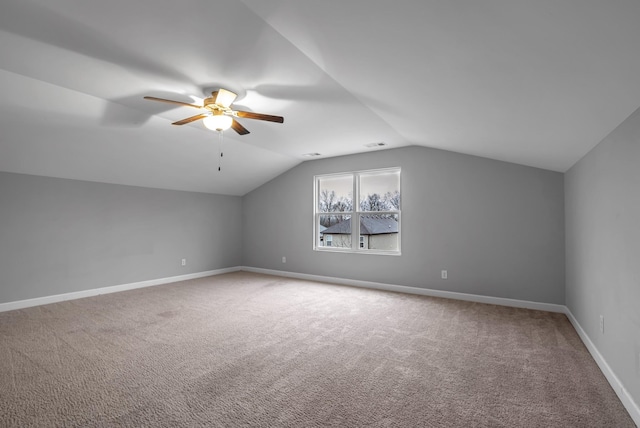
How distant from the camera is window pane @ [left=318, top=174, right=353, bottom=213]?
587 centimetres

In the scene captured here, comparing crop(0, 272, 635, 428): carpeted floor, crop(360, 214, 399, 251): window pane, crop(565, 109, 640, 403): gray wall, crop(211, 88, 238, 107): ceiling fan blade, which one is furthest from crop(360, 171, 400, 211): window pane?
crop(211, 88, 238, 107): ceiling fan blade

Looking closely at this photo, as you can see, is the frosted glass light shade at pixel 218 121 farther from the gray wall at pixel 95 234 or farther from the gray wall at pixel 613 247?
the gray wall at pixel 613 247

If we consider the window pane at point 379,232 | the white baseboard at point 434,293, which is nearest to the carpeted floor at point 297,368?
the white baseboard at point 434,293

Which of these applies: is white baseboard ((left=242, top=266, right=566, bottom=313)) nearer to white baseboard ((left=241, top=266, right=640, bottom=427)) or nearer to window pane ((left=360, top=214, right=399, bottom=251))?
white baseboard ((left=241, top=266, right=640, bottom=427))

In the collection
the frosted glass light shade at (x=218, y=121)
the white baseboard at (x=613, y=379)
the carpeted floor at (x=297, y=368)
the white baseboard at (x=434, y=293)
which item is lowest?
the carpeted floor at (x=297, y=368)

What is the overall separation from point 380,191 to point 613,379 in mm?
3818

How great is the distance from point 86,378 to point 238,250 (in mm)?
4883

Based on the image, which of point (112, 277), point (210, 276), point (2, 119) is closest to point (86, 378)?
point (2, 119)

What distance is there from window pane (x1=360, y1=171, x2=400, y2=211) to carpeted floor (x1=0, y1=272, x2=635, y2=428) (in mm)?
1894

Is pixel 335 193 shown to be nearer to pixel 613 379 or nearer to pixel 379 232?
pixel 379 232

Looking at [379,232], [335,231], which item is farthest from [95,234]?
[379,232]

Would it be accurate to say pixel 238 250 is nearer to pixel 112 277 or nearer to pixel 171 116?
pixel 112 277

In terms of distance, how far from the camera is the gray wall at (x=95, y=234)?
406cm

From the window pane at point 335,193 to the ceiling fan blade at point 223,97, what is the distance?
10.9 ft
